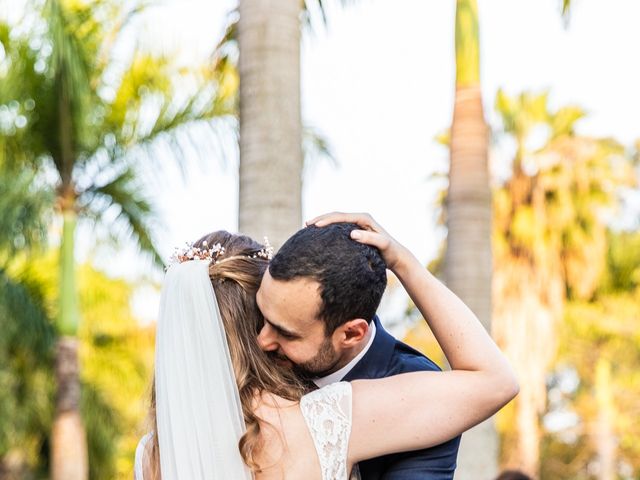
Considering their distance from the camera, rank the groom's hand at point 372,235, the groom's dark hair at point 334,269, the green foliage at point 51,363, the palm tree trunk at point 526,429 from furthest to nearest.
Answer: the palm tree trunk at point 526,429 < the green foliage at point 51,363 < the groom's hand at point 372,235 < the groom's dark hair at point 334,269

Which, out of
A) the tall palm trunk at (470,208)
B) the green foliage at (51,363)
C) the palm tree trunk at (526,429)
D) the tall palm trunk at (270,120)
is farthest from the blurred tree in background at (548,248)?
the tall palm trunk at (270,120)

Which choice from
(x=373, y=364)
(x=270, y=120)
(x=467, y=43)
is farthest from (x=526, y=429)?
(x=373, y=364)

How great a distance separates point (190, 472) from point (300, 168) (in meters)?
3.50

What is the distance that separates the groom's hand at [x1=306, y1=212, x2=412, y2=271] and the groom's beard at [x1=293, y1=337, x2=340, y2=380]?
277 mm

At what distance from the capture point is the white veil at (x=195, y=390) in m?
2.87

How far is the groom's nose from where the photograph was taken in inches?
111

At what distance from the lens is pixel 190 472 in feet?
9.53

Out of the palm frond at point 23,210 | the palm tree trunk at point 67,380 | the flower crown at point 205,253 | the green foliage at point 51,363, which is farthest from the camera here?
the green foliage at point 51,363

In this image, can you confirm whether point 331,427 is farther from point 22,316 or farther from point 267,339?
point 22,316

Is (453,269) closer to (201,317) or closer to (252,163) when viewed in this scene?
(252,163)

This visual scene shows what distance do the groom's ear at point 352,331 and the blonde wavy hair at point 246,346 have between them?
0.22 metres

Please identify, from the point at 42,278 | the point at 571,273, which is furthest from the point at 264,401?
the point at 571,273

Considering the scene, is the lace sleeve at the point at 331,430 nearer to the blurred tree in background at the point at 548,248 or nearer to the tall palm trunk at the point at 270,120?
the tall palm trunk at the point at 270,120

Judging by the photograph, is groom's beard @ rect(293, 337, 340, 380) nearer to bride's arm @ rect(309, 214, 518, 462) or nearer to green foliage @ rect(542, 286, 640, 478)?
bride's arm @ rect(309, 214, 518, 462)
